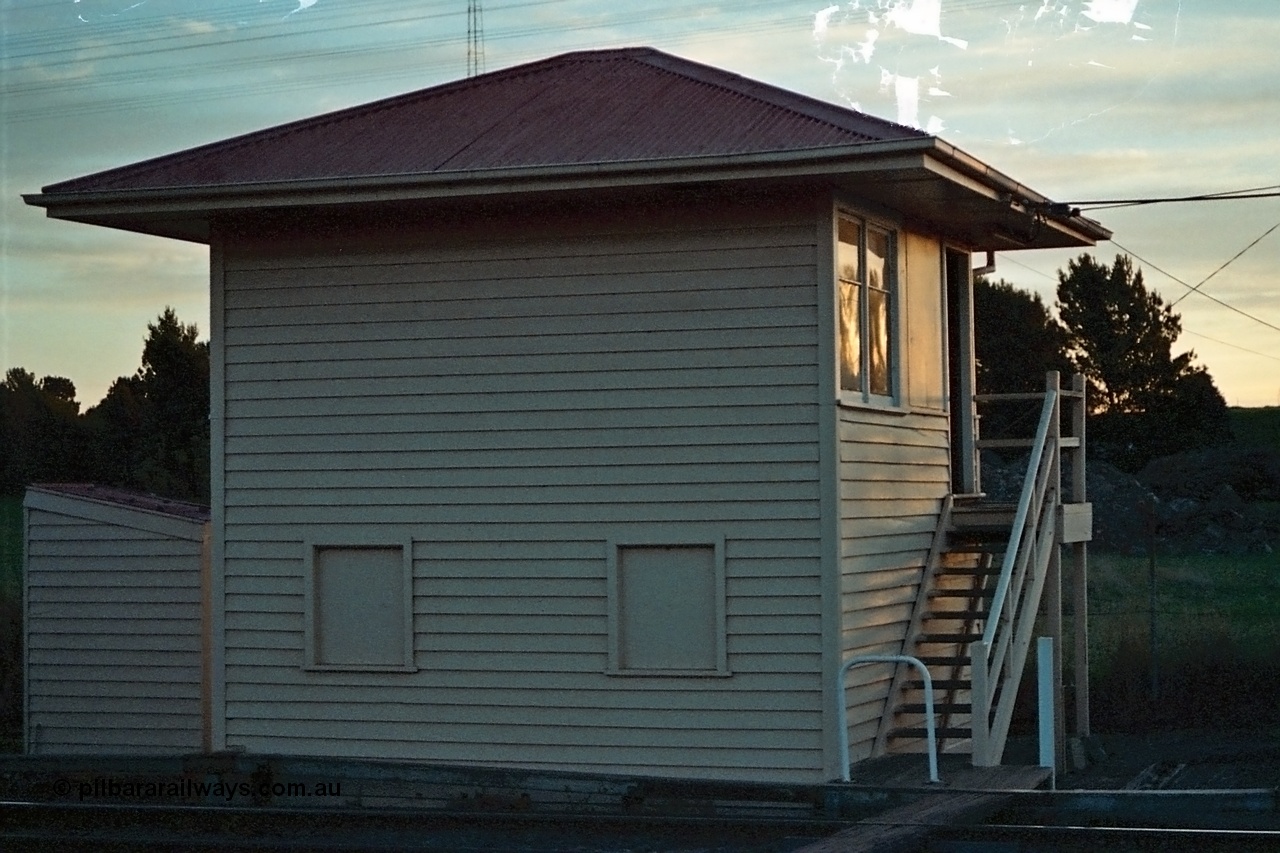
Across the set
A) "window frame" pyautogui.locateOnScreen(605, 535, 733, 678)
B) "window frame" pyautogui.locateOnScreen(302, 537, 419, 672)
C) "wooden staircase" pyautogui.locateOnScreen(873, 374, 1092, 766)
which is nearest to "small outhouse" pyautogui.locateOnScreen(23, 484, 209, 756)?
"window frame" pyautogui.locateOnScreen(302, 537, 419, 672)

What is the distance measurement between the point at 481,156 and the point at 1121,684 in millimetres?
11822

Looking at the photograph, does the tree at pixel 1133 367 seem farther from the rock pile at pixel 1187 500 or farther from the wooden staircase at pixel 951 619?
the wooden staircase at pixel 951 619

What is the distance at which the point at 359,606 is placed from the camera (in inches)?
616

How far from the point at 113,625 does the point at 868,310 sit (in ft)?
26.8

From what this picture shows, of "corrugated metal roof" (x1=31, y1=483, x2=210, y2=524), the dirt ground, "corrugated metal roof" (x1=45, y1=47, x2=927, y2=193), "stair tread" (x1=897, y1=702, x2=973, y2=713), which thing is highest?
"corrugated metal roof" (x1=45, y1=47, x2=927, y2=193)

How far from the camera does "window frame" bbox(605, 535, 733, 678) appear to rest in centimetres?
1449

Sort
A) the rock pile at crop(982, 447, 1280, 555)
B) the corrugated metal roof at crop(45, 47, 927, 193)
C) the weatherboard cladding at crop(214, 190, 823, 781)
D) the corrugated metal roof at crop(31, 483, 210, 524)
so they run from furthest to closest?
the rock pile at crop(982, 447, 1280, 555), the corrugated metal roof at crop(31, 483, 210, 524), the weatherboard cladding at crop(214, 190, 823, 781), the corrugated metal roof at crop(45, 47, 927, 193)

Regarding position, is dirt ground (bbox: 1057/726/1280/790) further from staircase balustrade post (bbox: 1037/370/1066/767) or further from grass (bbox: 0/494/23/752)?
grass (bbox: 0/494/23/752)

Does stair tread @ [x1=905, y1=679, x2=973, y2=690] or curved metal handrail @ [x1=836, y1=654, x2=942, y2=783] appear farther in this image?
stair tread @ [x1=905, y1=679, x2=973, y2=690]

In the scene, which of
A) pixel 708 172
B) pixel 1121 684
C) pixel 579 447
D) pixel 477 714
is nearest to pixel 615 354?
pixel 579 447

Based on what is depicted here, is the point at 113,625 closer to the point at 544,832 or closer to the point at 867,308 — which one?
the point at 544,832

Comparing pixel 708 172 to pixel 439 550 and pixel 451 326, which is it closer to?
pixel 451 326

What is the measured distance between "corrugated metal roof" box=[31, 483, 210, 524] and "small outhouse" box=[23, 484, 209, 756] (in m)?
0.05

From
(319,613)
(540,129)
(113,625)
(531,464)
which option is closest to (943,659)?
(531,464)
